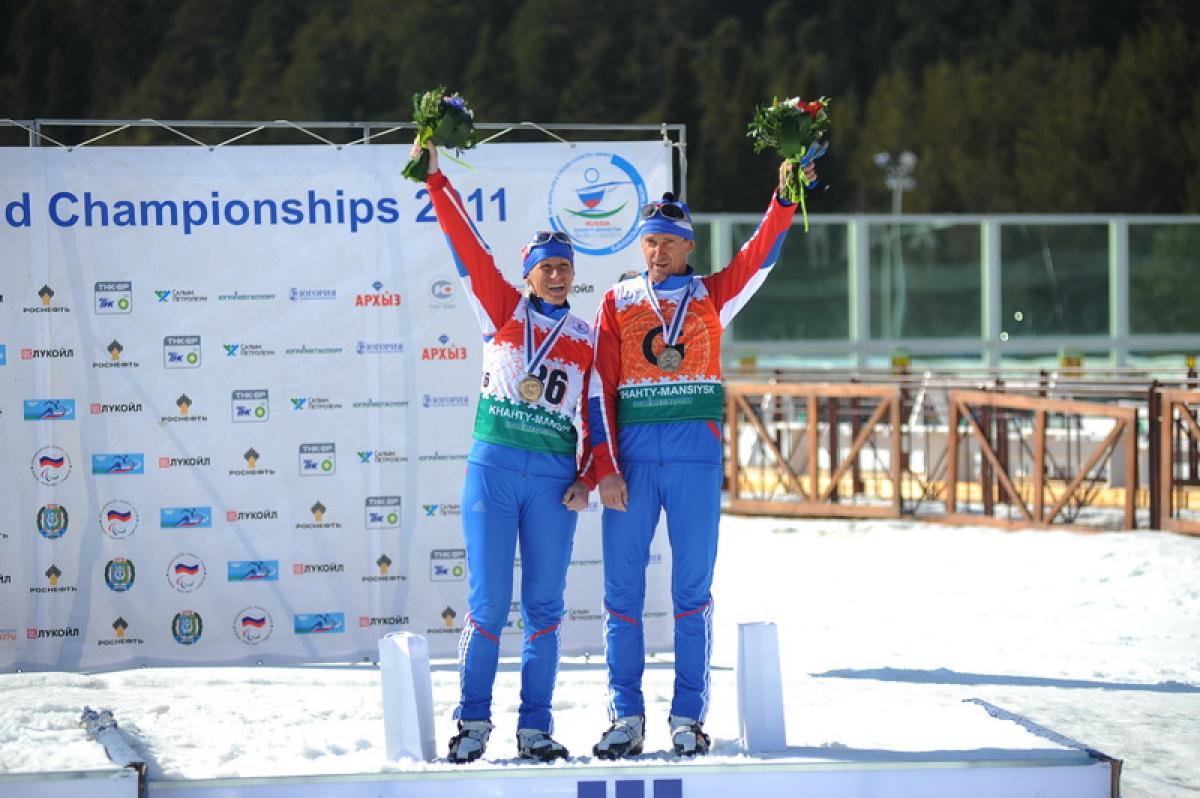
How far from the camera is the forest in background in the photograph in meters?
60.0

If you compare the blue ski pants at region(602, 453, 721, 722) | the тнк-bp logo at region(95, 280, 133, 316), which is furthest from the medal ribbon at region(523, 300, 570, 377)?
the тнк-bp logo at region(95, 280, 133, 316)

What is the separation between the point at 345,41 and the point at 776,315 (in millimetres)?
52183

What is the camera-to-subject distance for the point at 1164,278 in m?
26.4

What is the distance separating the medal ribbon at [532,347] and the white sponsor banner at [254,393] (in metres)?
2.37

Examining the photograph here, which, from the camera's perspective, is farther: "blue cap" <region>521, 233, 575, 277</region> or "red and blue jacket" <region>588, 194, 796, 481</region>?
"blue cap" <region>521, 233, 575, 277</region>

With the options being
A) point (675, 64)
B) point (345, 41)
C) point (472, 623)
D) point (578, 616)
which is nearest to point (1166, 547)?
point (578, 616)

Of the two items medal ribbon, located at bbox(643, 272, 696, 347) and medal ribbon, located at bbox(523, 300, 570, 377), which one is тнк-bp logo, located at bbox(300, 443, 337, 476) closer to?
medal ribbon, located at bbox(523, 300, 570, 377)

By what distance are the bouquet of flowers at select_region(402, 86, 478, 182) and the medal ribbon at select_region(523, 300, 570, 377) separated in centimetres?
73

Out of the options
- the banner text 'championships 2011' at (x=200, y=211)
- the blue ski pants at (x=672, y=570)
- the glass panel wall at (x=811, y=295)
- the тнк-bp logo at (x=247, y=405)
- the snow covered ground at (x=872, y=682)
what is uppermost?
the glass panel wall at (x=811, y=295)

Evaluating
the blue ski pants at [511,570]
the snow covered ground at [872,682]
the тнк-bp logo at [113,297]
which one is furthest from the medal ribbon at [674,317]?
the тнк-bp logo at [113,297]

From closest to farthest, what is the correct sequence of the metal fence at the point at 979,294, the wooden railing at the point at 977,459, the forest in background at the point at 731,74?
the wooden railing at the point at 977,459, the metal fence at the point at 979,294, the forest in background at the point at 731,74

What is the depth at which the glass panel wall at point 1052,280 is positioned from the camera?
26.1 m

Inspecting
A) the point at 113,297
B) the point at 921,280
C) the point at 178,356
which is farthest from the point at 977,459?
the point at 113,297

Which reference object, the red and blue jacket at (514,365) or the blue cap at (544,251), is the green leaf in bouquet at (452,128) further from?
the blue cap at (544,251)
